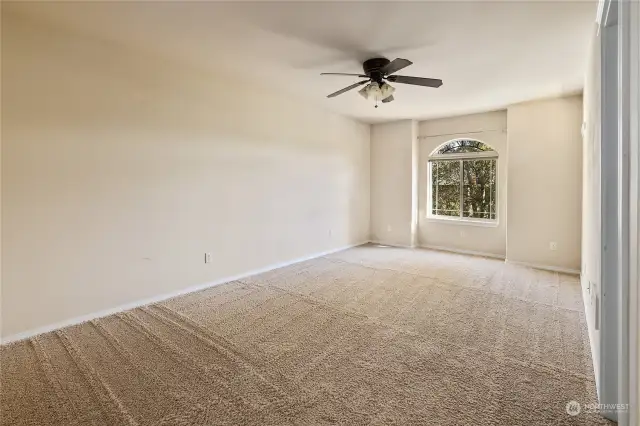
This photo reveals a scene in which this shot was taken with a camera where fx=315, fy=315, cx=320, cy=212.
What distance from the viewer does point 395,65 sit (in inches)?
112

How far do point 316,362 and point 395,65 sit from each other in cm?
258

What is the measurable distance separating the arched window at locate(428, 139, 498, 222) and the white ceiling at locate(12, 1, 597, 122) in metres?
1.87

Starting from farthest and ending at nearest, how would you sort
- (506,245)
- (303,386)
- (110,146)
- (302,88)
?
(506,245), (302,88), (110,146), (303,386)

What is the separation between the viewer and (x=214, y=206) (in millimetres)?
3973

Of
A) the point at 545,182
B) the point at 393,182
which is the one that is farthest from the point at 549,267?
the point at 393,182

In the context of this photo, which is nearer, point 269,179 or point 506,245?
point 269,179

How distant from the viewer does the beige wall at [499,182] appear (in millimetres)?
5555

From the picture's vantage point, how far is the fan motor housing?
3193 mm

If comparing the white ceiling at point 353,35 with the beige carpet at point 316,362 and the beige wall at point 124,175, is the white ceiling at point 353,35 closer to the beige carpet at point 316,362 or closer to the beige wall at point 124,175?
the beige wall at point 124,175

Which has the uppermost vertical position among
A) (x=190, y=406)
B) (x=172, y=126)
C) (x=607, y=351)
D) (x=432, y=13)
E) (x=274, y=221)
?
(x=432, y=13)

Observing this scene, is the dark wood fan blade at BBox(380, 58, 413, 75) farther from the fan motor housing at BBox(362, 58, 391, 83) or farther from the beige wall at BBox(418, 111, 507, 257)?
the beige wall at BBox(418, 111, 507, 257)

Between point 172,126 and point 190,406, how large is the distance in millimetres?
2827

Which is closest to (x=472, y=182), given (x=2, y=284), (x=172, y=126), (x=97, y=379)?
(x=172, y=126)

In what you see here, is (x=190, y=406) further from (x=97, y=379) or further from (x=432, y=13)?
(x=432, y=13)
